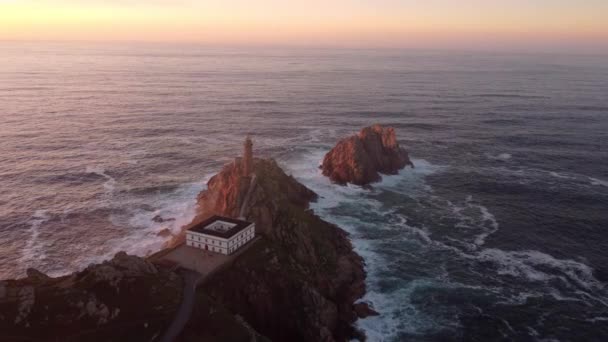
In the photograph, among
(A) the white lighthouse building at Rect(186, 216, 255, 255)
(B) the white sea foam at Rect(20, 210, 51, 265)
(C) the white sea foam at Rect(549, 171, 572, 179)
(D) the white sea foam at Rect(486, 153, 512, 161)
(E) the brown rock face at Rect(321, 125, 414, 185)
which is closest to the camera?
(A) the white lighthouse building at Rect(186, 216, 255, 255)

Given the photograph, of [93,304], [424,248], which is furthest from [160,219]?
[424,248]

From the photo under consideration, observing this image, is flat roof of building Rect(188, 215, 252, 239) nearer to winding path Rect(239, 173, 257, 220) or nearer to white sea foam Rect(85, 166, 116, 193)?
winding path Rect(239, 173, 257, 220)

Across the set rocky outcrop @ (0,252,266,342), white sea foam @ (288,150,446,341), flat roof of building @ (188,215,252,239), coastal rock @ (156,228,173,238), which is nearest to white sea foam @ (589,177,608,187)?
white sea foam @ (288,150,446,341)

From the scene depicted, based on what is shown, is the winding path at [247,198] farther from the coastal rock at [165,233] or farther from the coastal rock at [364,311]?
the coastal rock at [364,311]

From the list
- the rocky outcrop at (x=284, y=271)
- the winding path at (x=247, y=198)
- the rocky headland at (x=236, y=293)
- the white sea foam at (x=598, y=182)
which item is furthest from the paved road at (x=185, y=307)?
the white sea foam at (x=598, y=182)

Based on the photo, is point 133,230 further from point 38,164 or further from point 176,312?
point 38,164

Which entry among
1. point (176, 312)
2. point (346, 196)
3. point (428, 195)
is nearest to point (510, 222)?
point (428, 195)

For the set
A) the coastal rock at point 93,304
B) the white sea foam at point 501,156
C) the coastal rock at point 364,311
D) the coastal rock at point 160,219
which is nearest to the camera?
the coastal rock at point 93,304
